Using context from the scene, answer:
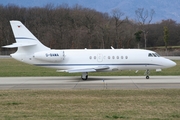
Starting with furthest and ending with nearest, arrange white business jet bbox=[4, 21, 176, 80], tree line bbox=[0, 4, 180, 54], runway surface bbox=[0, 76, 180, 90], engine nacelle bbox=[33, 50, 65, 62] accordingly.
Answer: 1. tree line bbox=[0, 4, 180, 54]
2. white business jet bbox=[4, 21, 176, 80]
3. engine nacelle bbox=[33, 50, 65, 62]
4. runway surface bbox=[0, 76, 180, 90]

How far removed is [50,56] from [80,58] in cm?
236

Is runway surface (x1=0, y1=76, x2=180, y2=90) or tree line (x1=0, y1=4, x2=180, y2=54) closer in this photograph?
runway surface (x1=0, y1=76, x2=180, y2=90)

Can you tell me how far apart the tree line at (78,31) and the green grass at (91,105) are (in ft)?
206

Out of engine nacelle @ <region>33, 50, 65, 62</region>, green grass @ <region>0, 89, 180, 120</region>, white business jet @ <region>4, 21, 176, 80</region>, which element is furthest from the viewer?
white business jet @ <region>4, 21, 176, 80</region>

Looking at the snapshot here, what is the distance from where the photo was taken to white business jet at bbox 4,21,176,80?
28078 millimetres

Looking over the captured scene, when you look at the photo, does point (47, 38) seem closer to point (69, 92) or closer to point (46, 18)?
point (46, 18)

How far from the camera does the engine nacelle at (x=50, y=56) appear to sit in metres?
27.9

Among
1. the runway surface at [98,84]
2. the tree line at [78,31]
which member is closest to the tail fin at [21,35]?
the runway surface at [98,84]

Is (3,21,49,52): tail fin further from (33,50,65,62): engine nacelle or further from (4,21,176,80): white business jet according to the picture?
(33,50,65,62): engine nacelle

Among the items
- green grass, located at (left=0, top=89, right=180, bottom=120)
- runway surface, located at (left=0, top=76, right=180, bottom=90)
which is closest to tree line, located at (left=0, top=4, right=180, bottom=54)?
runway surface, located at (left=0, top=76, right=180, bottom=90)

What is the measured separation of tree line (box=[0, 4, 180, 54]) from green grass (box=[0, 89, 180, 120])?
62.6 m

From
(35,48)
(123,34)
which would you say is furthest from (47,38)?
(35,48)

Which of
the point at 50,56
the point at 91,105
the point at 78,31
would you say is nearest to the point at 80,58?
the point at 50,56

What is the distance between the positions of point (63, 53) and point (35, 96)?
36.4ft
